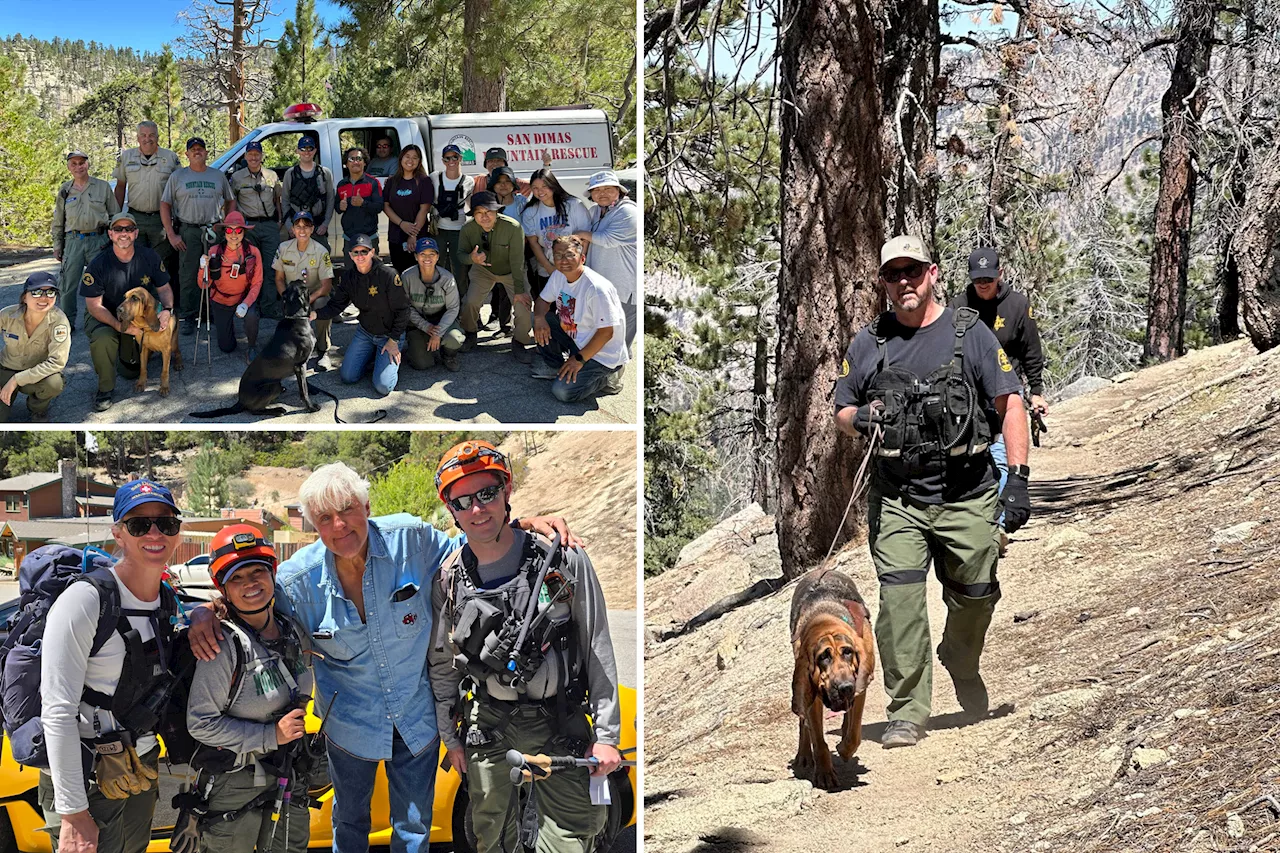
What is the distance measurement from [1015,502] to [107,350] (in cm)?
566

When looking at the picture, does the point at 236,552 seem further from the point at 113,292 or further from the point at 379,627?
the point at 113,292

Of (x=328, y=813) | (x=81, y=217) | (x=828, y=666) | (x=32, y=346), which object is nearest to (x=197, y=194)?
(x=81, y=217)

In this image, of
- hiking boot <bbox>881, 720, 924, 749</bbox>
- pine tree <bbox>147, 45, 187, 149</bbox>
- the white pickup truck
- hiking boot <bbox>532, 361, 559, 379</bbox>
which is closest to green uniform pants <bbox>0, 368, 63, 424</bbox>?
hiking boot <bbox>532, 361, 559, 379</bbox>

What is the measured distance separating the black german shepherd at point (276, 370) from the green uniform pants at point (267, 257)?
1.04m

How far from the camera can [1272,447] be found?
752 cm

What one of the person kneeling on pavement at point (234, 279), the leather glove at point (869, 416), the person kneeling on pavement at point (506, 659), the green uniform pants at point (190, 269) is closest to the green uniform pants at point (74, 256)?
the green uniform pants at point (190, 269)

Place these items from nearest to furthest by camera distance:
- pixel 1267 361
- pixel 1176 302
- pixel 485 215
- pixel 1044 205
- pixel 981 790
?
pixel 981 790
pixel 485 215
pixel 1267 361
pixel 1044 205
pixel 1176 302

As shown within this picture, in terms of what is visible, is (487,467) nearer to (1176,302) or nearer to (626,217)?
(626,217)

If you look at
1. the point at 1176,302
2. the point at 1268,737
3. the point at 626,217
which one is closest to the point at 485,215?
the point at 626,217

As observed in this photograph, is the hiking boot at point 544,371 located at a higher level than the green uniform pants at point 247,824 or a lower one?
higher

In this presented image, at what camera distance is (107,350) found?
727 cm

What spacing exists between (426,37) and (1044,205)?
8022 millimetres

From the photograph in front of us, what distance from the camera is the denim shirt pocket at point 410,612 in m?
3.79

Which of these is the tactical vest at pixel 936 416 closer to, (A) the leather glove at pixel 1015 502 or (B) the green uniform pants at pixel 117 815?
(A) the leather glove at pixel 1015 502
